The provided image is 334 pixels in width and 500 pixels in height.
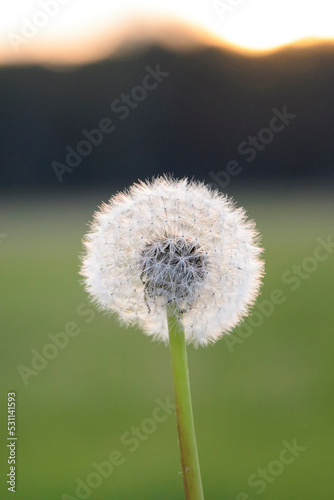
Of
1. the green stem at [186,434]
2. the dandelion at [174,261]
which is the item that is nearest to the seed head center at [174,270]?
the dandelion at [174,261]

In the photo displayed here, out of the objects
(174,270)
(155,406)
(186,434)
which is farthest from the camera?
(155,406)

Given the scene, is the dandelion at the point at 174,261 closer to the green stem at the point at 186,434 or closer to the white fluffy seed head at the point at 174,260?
the white fluffy seed head at the point at 174,260

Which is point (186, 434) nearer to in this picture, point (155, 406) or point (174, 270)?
point (174, 270)

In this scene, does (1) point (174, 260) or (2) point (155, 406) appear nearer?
(1) point (174, 260)

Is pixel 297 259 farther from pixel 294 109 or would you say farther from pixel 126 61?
pixel 126 61

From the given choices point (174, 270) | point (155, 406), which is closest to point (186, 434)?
point (174, 270)

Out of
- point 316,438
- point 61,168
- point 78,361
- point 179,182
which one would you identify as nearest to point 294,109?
point 61,168

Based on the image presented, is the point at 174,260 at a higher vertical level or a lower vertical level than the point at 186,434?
higher

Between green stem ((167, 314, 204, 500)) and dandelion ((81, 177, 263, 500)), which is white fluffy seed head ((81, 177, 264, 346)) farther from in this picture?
green stem ((167, 314, 204, 500))
